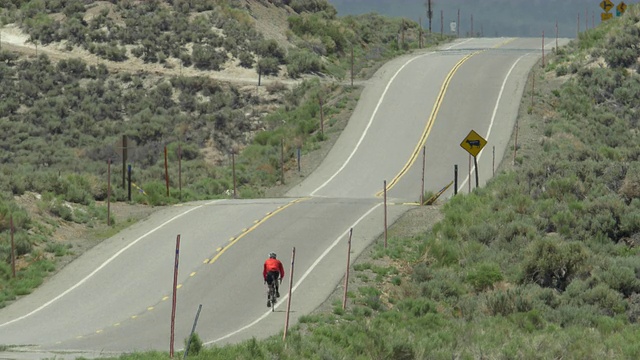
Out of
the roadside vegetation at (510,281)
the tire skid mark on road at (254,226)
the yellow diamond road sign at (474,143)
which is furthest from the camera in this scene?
the yellow diamond road sign at (474,143)

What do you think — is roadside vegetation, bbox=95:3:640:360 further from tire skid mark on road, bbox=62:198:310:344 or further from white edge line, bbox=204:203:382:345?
tire skid mark on road, bbox=62:198:310:344

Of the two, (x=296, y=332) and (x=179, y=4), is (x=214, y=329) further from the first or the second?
(x=179, y=4)

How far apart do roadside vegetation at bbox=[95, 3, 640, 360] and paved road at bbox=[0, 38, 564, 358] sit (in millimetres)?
1589

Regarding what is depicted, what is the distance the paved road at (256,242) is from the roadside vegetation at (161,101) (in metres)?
2.59

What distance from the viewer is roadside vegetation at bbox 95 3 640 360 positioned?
2545 cm

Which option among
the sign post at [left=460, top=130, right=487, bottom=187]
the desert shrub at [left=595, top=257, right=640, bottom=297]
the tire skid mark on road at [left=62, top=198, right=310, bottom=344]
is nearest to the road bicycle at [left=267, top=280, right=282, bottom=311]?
the tire skid mark on road at [left=62, top=198, right=310, bottom=344]

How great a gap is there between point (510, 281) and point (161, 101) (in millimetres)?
33875

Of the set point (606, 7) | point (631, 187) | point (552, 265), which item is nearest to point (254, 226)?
point (552, 265)

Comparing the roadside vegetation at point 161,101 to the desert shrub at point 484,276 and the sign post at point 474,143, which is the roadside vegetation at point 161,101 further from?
the desert shrub at point 484,276

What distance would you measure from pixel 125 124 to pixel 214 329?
35.0 meters

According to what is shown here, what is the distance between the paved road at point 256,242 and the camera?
26828mm

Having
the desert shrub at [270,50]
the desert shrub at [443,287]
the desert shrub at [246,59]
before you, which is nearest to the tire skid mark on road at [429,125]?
the desert shrub at [270,50]

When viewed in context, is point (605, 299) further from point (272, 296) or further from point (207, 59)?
point (207, 59)


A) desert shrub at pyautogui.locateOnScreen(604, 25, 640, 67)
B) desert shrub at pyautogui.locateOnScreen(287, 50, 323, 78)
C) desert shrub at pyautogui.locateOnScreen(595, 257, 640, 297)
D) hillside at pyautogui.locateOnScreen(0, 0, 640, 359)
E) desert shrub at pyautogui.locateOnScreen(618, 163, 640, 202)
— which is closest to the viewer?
hillside at pyautogui.locateOnScreen(0, 0, 640, 359)
